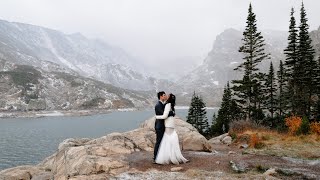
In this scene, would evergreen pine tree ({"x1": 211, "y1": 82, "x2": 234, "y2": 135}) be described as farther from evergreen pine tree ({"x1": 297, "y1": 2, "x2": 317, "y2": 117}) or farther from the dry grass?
the dry grass

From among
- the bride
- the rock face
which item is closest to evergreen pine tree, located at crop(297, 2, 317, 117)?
the rock face

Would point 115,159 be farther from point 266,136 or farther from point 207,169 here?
point 266,136

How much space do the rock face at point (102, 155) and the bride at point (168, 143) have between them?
6.97 ft

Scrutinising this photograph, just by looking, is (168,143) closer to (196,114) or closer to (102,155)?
(102,155)

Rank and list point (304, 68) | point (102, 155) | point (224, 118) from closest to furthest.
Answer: point (102, 155)
point (304, 68)
point (224, 118)

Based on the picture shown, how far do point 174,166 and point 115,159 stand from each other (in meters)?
3.53

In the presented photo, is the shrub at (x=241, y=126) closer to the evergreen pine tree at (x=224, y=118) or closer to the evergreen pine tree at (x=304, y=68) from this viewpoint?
the evergreen pine tree at (x=304, y=68)

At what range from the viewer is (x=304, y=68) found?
68.6m

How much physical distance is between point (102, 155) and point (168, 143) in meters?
4.71

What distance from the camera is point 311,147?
26.5 meters

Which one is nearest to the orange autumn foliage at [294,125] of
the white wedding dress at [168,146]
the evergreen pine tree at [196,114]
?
the white wedding dress at [168,146]

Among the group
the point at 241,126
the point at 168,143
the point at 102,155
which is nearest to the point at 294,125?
the point at 241,126

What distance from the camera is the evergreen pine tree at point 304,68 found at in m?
66.9

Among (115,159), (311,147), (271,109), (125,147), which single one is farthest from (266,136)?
(271,109)
